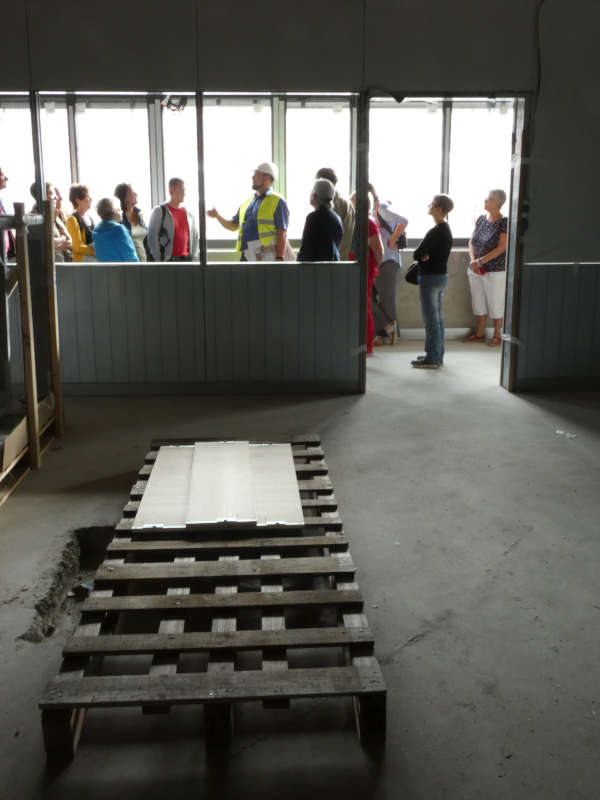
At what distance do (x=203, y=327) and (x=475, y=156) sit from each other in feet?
18.5

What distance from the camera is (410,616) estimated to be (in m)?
3.34

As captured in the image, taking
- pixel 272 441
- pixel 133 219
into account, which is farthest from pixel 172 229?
pixel 272 441

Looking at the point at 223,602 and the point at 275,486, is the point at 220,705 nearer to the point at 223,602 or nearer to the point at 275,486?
the point at 223,602

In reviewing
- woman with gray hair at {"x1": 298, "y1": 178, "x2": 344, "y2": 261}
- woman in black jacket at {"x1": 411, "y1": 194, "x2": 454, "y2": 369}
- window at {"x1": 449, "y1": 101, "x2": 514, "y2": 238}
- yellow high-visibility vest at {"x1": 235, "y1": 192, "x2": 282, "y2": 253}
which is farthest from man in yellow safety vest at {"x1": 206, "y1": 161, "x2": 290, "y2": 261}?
window at {"x1": 449, "y1": 101, "x2": 514, "y2": 238}

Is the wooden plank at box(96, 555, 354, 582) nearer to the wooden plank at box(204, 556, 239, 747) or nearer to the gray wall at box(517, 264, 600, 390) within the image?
the wooden plank at box(204, 556, 239, 747)

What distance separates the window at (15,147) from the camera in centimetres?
969

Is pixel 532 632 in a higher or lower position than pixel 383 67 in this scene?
lower

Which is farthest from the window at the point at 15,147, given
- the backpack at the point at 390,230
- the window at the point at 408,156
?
the window at the point at 408,156

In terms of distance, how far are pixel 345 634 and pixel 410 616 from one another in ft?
1.85

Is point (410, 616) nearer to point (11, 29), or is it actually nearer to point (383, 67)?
point (383, 67)

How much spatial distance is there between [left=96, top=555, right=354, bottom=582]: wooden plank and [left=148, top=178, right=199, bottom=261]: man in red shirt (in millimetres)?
4441

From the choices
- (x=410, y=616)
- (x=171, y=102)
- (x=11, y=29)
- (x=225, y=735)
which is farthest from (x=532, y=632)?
(x=11, y=29)

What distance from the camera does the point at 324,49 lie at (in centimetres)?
656

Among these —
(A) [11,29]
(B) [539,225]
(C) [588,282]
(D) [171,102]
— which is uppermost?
(A) [11,29]
